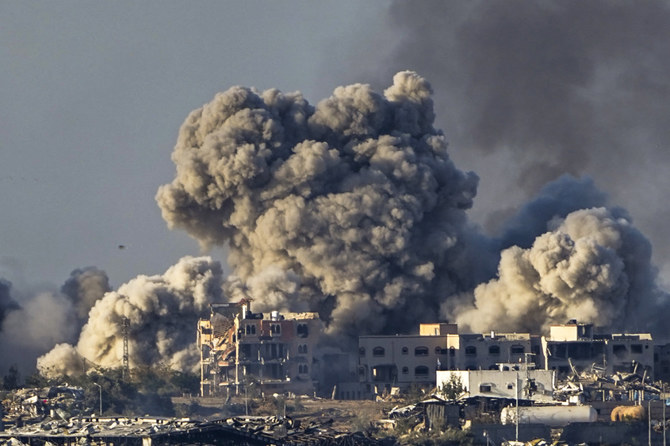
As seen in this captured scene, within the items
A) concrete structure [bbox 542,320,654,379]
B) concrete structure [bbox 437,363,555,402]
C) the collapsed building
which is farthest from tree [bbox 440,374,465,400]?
concrete structure [bbox 542,320,654,379]

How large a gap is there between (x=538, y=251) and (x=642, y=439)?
94.5ft

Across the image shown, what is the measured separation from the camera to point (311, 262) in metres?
146

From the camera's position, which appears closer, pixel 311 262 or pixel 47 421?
pixel 47 421

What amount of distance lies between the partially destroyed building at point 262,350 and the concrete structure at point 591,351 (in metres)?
13.2

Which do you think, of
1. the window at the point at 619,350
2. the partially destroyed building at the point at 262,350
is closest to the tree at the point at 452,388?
the partially destroyed building at the point at 262,350

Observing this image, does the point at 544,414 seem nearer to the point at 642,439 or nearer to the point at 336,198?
the point at 642,439

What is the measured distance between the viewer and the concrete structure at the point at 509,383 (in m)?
124

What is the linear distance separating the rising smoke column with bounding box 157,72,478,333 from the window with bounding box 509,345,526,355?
7777 mm

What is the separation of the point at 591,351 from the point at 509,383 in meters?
16.5

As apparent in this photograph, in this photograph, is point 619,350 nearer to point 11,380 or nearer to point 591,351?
point 591,351

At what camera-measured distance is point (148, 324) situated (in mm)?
142625

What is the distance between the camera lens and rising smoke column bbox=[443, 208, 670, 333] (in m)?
144

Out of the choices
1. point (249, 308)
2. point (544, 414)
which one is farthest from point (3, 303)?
point (544, 414)

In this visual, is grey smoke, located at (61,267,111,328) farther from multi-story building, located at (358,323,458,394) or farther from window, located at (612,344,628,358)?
window, located at (612,344,628,358)
